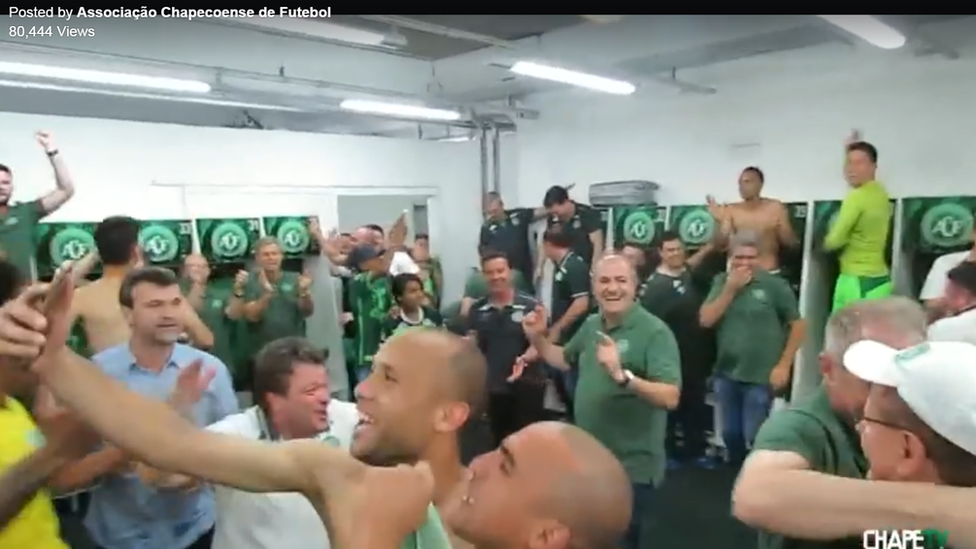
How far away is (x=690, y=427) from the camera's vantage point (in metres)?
5.62

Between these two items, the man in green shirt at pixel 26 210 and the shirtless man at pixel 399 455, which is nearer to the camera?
the shirtless man at pixel 399 455

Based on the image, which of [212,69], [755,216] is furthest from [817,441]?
[212,69]

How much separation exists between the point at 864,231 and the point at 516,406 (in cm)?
292

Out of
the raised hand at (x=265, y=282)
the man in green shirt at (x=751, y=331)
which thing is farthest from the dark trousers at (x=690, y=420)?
the raised hand at (x=265, y=282)

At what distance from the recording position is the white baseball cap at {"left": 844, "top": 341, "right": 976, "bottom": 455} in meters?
1.13

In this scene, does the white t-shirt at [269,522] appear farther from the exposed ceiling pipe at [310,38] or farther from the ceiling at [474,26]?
the ceiling at [474,26]

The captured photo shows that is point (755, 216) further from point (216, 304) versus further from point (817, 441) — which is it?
point (817, 441)

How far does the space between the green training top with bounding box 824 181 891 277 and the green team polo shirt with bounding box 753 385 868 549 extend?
4.24 m

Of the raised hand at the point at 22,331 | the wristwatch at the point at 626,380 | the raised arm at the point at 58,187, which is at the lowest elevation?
the wristwatch at the point at 626,380

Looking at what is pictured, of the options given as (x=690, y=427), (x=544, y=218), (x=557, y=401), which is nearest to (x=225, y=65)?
(x=544, y=218)

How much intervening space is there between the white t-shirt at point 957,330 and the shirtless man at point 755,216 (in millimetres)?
4544

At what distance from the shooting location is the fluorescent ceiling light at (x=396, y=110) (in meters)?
7.51

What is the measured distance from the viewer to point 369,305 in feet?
18.4

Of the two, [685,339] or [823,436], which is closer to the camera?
[823,436]
